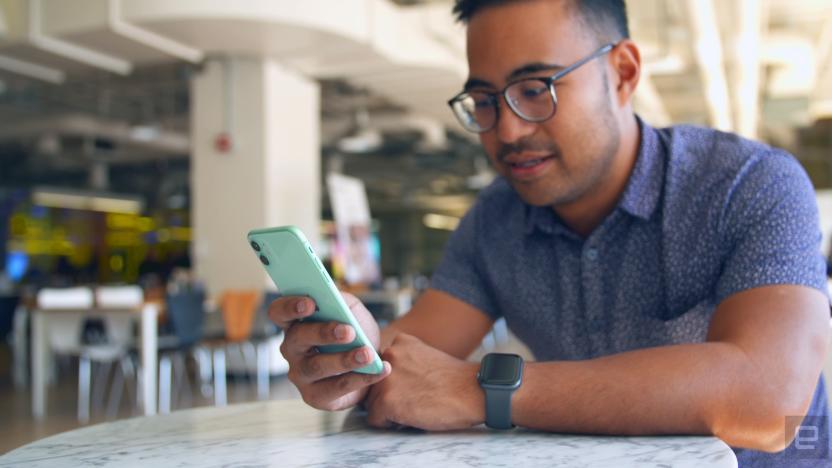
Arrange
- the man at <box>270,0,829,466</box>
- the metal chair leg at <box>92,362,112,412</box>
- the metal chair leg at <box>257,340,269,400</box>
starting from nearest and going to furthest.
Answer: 1. the man at <box>270,0,829,466</box>
2. the metal chair leg at <box>92,362,112,412</box>
3. the metal chair leg at <box>257,340,269,400</box>

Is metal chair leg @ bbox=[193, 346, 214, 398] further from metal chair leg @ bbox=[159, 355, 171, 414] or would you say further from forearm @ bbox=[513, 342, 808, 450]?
forearm @ bbox=[513, 342, 808, 450]

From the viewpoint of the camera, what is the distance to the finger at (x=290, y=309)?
100cm

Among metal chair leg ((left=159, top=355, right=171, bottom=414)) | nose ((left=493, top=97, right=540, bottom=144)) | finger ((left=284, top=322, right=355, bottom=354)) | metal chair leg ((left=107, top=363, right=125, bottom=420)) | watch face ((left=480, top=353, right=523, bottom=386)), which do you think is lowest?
metal chair leg ((left=107, top=363, right=125, bottom=420))

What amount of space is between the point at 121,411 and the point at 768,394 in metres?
6.03

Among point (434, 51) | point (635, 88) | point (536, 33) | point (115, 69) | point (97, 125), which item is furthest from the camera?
point (97, 125)

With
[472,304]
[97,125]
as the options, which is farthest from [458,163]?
[472,304]

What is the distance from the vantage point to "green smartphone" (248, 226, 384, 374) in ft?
2.92

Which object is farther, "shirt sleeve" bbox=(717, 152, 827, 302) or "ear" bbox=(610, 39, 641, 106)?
"ear" bbox=(610, 39, 641, 106)

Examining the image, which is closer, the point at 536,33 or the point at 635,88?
the point at 536,33

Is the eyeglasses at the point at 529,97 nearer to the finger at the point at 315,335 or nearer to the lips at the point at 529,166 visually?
the lips at the point at 529,166

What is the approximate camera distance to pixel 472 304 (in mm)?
1481

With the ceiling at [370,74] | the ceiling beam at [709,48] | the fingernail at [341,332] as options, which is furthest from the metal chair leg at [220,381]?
the fingernail at [341,332]

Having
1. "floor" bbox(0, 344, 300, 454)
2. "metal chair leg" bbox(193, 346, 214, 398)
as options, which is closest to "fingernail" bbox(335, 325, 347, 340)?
"floor" bbox(0, 344, 300, 454)

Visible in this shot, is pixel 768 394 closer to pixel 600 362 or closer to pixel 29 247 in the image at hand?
pixel 600 362
